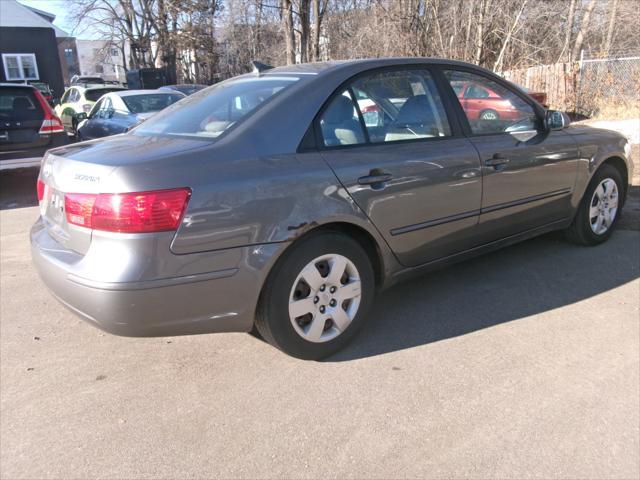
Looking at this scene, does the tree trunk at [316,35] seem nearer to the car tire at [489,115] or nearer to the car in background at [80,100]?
the car in background at [80,100]

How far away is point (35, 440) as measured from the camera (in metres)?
2.61

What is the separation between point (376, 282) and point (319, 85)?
127 cm

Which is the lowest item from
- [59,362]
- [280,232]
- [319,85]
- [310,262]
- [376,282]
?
[59,362]

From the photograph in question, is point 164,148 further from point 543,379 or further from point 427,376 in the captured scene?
point 543,379

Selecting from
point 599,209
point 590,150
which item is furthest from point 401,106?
point 599,209

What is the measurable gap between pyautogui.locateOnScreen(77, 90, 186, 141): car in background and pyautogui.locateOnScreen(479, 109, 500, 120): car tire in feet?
23.0

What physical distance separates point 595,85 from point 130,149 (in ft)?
53.0

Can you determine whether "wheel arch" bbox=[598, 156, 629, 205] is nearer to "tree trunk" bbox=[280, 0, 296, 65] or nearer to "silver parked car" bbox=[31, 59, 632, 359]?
"silver parked car" bbox=[31, 59, 632, 359]

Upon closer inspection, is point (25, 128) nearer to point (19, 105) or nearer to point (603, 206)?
point (19, 105)

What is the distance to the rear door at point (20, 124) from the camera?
8156 millimetres

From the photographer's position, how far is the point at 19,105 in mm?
8469

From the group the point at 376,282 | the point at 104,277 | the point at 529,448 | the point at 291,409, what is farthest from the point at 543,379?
the point at 104,277

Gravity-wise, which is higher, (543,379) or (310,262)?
(310,262)

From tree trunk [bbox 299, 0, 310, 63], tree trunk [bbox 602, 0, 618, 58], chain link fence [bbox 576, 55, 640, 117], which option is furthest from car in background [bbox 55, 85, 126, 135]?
tree trunk [bbox 602, 0, 618, 58]
